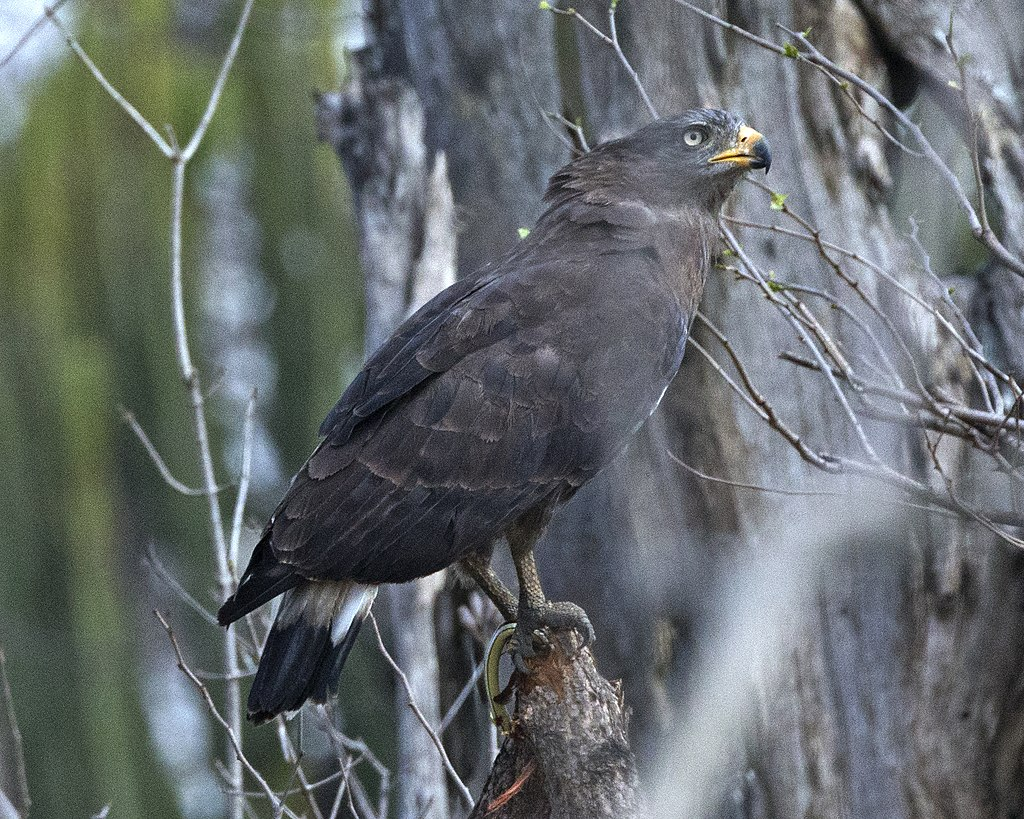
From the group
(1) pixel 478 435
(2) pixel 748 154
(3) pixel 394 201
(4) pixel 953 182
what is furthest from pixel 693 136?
(3) pixel 394 201

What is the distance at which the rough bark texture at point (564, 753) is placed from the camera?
281 cm

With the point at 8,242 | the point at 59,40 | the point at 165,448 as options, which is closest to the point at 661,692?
the point at 165,448

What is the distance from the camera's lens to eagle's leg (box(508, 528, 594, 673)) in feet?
10.9

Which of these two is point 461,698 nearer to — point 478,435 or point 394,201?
point 478,435

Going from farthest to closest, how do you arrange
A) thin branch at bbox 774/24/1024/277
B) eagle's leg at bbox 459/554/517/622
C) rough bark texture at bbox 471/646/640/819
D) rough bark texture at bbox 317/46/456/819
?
rough bark texture at bbox 317/46/456/819
eagle's leg at bbox 459/554/517/622
thin branch at bbox 774/24/1024/277
rough bark texture at bbox 471/646/640/819

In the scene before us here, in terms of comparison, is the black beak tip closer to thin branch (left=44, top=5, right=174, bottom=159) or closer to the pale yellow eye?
the pale yellow eye

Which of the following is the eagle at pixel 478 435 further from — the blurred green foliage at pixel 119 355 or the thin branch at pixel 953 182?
the blurred green foliage at pixel 119 355

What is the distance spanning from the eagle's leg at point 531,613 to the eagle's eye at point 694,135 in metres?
1.19

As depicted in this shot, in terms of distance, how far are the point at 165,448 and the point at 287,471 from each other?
0.67m

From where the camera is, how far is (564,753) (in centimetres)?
289

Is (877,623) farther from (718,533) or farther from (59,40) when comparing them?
(59,40)

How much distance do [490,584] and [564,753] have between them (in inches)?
33.0

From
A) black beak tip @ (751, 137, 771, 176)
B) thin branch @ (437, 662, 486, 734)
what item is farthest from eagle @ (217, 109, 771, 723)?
thin branch @ (437, 662, 486, 734)

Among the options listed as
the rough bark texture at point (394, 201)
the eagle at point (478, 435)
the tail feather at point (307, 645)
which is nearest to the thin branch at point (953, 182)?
the eagle at point (478, 435)
